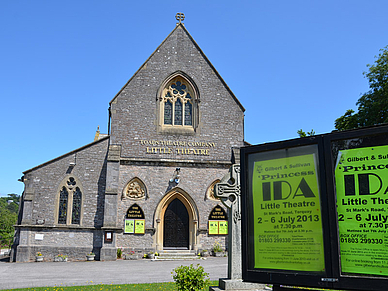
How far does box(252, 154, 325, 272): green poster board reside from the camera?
444 centimetres

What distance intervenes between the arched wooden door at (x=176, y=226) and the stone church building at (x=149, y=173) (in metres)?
0.05

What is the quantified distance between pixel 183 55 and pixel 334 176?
732 inches

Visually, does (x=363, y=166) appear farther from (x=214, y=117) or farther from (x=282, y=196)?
(x=214, y=117)

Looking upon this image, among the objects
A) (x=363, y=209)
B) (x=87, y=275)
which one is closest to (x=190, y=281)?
(x=363, y=209)

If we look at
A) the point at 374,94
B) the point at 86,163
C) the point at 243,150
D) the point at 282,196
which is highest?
the point at 374,94

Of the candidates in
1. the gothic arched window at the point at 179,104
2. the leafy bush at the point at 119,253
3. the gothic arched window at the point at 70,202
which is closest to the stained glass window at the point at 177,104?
the gothic arched window at the point at 179,104

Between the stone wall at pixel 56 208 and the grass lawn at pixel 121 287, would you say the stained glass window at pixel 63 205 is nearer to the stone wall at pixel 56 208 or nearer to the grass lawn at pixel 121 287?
the stone wall at pixel 56 208

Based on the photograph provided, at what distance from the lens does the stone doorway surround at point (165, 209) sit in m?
19.5

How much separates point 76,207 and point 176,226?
551 centimetres

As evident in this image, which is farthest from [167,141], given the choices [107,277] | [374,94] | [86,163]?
[374,94]

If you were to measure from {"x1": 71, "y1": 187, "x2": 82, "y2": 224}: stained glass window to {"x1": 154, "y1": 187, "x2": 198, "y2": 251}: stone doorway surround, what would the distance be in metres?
4.06

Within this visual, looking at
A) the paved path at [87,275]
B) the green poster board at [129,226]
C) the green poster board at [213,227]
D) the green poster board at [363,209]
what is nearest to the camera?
the green poster board at [363,209]

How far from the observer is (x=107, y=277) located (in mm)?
12250

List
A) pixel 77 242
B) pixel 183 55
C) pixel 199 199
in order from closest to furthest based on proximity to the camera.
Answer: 1. pixel 77 242
2. pixel 199 199
3. pixel 183 55
